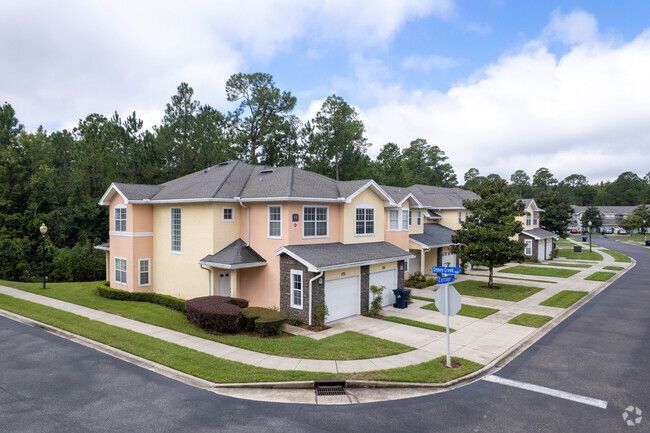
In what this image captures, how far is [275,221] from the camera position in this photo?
17328 mm

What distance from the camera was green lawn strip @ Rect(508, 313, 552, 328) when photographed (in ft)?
50.7

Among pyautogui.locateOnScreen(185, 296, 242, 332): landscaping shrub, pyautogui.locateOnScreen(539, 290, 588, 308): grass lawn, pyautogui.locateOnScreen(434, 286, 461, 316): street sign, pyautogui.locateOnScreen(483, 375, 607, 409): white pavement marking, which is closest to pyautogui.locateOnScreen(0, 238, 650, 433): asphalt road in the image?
pyautogui.locateOnScreen(483, 375, 607, 409): white pavement marking

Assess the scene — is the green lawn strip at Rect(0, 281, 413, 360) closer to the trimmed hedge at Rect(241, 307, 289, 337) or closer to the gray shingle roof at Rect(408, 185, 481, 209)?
the trimmed hedge at Rect(241, 307, 289, 337)

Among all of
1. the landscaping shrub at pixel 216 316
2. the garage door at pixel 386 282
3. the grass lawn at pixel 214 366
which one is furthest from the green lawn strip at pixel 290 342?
the garage door at pixel 386 282

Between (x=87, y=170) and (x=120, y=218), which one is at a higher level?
(x=87, y=170)

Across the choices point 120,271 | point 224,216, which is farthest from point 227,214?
point 120,271

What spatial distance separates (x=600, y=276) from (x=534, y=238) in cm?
957

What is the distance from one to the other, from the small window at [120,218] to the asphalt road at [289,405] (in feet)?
33.1

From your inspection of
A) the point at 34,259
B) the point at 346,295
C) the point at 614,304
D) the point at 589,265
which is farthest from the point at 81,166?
the point at 589,265

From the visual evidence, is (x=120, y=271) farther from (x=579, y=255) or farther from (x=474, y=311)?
(x=579, y=255)

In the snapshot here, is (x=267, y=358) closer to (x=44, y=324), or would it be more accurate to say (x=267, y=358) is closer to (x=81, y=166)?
(x=44, y=324)

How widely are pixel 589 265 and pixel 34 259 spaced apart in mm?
50064

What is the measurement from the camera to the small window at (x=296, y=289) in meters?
15.8

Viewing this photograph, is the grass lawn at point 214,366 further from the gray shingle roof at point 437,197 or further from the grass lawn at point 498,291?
the gray shingle roof at point 437,197
